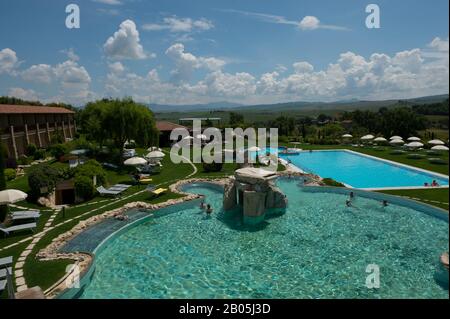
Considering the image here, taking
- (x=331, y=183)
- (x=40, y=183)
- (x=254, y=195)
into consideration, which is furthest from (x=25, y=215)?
(x=331, y=183)

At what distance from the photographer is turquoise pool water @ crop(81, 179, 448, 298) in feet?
33.9

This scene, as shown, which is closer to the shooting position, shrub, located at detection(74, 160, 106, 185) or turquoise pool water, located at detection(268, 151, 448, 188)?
shrub, located at detection(74, 160, 106, 185)

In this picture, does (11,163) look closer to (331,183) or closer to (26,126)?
(26,126)

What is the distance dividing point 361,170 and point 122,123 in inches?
967

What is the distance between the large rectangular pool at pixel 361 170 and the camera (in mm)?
24938

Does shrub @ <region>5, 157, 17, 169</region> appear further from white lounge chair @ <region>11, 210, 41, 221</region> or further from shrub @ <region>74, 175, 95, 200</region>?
white lounge chair @ <region>11, 210, 41, 221</region>

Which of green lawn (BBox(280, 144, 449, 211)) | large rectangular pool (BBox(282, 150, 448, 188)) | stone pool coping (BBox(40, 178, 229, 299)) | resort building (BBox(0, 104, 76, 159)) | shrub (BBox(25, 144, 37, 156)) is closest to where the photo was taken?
stone pool coping (BBox(40, 178, 229, 299))

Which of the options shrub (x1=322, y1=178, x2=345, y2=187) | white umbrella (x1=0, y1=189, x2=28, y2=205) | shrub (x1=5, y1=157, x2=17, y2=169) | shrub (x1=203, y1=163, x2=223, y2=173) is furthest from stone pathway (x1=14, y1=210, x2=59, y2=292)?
shrub (x1=322, y1=178, x2=345, y2=187)

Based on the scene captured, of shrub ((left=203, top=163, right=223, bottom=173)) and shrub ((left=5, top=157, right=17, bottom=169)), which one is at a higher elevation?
shrub ((left=5, top=157, right=17, bottom=169))

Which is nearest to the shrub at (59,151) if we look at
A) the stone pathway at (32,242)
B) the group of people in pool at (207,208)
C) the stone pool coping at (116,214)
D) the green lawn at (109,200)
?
the green lawn at (109,200)

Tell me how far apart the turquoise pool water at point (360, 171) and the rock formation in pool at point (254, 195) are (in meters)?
9.76

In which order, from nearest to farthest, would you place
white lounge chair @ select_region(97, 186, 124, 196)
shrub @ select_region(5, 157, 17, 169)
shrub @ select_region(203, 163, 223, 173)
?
white lounge chair @ select_region(97, 186, 124, 196) < shrub @ select_region(203, 163, 223, 173) < shrub @ select_region(5, 157, 17, 169)

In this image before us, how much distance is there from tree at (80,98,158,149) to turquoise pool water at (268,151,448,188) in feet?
54.4

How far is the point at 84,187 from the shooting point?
65.5 ft
